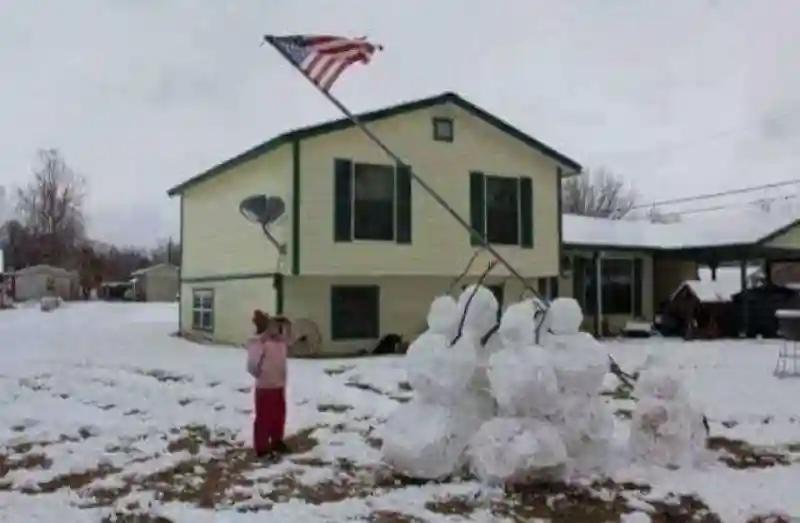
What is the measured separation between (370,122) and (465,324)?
9928 millimetres

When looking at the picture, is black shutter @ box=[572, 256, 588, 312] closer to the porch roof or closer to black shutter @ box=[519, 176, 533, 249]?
the porch roof

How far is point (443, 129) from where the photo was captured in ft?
57.8

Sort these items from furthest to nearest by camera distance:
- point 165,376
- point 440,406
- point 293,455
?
point 165,376
point 293,455
point 440,406

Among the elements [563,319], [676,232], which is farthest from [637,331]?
[563,319]

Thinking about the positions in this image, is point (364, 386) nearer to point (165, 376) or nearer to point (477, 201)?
point (165, 376)

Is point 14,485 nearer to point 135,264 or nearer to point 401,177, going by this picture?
point 401,177

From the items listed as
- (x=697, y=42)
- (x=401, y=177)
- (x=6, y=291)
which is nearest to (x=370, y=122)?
(x=401, y=177)

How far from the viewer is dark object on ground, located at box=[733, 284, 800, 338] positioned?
815 inches

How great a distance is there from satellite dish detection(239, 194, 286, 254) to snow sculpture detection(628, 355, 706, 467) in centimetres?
958

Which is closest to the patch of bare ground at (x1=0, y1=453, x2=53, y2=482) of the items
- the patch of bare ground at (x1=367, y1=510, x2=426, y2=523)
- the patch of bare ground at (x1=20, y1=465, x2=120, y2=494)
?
the patch of bare ground at (x1=20, y1=465, x2=120, y2=494)

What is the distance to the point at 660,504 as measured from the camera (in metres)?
6.38

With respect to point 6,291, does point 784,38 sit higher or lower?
higher

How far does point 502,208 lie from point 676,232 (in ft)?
29.2

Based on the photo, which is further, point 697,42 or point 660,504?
point 697,42
